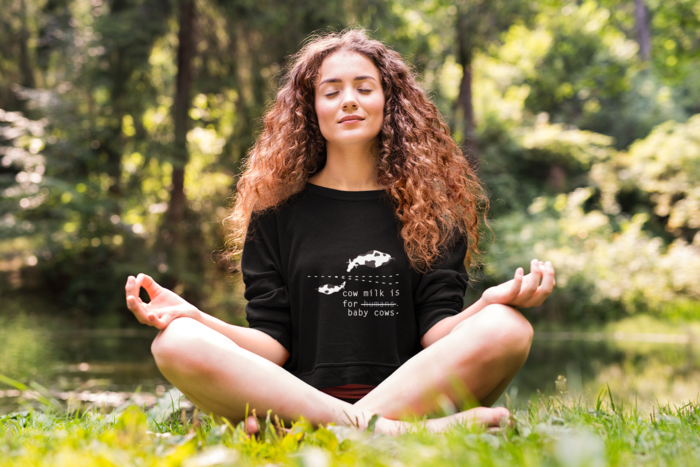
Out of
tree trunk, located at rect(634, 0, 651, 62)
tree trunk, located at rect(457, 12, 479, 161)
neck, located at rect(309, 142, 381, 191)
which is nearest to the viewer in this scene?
neck, located at rect(309, 142, 381, 191)

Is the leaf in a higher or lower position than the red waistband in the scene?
higher

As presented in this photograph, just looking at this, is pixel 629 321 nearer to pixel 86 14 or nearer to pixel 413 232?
pixel 413 232

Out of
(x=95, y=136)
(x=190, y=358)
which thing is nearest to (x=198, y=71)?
(x=95, y=136)

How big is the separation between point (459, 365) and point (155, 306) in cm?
93

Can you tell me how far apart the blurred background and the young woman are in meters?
4.65

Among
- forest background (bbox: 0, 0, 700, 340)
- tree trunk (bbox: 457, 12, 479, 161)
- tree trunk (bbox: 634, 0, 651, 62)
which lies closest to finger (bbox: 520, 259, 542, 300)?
forest background (bbox: 0, 0, 700, 340)

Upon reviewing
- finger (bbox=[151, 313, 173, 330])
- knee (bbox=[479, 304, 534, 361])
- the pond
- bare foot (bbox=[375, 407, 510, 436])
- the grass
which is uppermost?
finger (bbox=[151, 313, 173, 330])

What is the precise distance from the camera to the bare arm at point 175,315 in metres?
1.54

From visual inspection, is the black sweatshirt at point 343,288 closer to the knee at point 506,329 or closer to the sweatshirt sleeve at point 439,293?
the sweatshirt sleeve at point 439,293

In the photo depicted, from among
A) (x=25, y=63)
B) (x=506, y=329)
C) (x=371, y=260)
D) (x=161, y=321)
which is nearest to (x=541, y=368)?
(x=371, y=260)

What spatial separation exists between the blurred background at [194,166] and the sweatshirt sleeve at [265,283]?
4.83m

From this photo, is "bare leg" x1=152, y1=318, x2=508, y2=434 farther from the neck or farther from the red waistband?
the neck

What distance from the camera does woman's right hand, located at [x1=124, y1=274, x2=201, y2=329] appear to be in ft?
5.02

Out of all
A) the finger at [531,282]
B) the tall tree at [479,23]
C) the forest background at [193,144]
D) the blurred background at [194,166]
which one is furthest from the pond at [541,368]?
the tall tree at [479,23]
